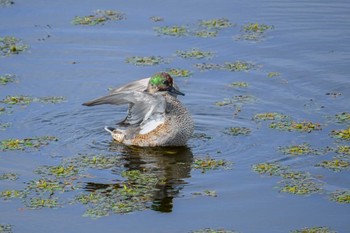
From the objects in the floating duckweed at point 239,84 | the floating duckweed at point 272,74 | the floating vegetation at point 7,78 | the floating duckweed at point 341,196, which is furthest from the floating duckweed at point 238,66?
→ the floating duckweed at point 341,196

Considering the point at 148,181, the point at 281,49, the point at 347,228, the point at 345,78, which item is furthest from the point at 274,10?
the point at 347,228

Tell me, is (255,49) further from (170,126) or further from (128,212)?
(128,212)

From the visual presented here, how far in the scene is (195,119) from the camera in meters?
12.2

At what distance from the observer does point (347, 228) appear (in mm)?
8898

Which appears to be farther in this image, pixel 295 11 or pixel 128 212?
pixel 295 11

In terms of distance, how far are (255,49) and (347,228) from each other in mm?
5550

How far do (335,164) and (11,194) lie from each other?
3470 mm

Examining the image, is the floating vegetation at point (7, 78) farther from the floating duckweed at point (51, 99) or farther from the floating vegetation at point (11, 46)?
the floating vegetation at point (11, 46)

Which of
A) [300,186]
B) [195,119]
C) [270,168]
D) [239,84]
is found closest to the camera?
[300,186]

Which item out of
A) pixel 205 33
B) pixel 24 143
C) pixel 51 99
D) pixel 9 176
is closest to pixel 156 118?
pixel 24 143

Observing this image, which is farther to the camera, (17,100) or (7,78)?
(7,78)

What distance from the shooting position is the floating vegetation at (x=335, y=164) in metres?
10.4

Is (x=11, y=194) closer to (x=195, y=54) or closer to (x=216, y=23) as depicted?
(x=195, y=54)

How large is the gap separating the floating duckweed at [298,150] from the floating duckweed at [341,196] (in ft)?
3.78
